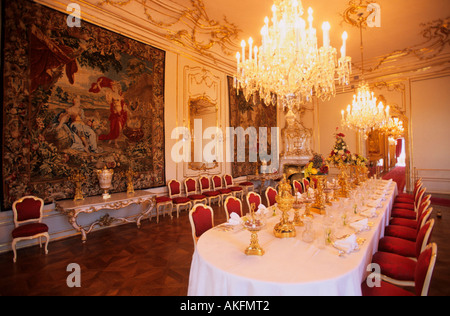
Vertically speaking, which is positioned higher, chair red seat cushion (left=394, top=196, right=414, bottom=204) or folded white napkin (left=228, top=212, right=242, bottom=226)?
folded white napkin (left=228, top=212, right=242, bottom=226)

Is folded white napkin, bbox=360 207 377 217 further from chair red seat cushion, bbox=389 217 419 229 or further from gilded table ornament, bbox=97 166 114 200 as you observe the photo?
gilded table ornament, bbox=97 166 114 200

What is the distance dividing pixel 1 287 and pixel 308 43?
4858 millimetres

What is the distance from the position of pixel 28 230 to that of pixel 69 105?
213 cm

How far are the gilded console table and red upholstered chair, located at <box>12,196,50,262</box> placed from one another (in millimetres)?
285

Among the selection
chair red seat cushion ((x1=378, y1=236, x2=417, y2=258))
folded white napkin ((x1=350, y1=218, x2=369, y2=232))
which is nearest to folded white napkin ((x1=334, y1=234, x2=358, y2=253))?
folded white napkin ((x1=350, y1=218, x2=369, y2=232))

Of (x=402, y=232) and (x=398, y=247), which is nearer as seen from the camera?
(x=398, y=247)

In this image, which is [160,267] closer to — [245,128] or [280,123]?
[245,128]

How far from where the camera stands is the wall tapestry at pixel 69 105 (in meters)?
3.35

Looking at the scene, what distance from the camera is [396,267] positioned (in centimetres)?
196

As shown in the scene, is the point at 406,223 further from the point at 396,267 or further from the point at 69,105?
the point at 69,105

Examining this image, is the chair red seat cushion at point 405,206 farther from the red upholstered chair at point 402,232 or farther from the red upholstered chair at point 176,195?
the red upholstered chair at point 176,195

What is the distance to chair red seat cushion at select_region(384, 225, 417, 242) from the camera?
273 centimetres

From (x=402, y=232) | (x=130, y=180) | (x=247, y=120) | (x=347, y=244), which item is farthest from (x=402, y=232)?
(x=247, y=120)
